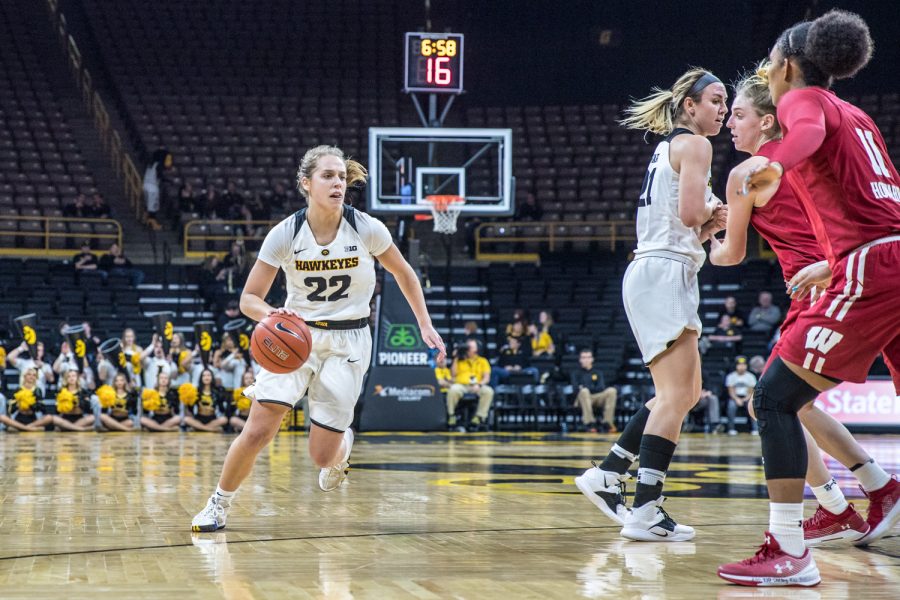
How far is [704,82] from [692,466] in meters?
5.19

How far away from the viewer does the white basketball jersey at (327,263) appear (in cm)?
547

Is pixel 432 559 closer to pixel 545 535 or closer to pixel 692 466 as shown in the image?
pixel 545 535

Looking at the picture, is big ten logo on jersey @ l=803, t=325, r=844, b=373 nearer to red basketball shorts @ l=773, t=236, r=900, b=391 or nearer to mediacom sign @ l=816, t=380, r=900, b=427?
red basketball shorts @ l=773, t=236, r=900, b=391

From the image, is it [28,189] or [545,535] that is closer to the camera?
[545,535]

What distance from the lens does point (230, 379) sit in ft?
53.3

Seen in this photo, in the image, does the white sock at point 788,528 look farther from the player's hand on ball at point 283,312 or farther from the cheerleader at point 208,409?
the cheerleader at point 208,409

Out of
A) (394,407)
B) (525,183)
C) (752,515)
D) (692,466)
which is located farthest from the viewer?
(525,183)

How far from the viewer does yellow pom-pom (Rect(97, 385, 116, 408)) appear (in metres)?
15.9

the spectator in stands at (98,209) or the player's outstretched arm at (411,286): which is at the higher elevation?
the spectator in stands at (98,209)

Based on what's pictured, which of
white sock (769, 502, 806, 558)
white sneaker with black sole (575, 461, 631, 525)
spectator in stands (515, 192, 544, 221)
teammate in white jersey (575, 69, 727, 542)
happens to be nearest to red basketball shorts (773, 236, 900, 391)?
white sock (769, 502, 806, 558)

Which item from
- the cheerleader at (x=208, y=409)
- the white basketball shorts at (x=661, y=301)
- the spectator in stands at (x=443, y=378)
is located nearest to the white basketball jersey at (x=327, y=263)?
the white basketball shorts at (x=661, y=301)

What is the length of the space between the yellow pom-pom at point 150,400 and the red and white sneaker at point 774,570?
13.2m

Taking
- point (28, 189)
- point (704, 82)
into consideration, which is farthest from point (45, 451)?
point (28, 189)

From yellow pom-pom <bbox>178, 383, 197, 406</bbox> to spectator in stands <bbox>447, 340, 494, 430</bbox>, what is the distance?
382cm
